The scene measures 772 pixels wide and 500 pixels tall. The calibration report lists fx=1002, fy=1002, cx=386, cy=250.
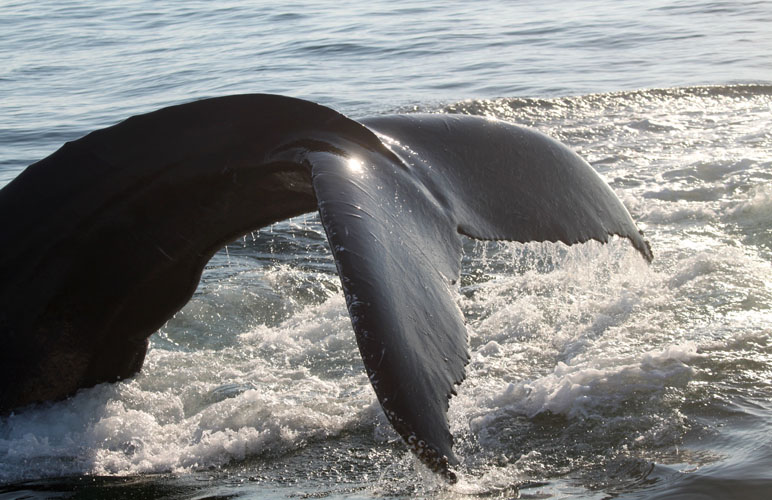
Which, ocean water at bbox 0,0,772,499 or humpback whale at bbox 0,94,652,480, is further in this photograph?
ocean water at bbox 0,0,772,499

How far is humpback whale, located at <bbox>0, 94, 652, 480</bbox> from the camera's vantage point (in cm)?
279

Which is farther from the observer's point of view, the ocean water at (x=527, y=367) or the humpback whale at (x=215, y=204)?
the ocean water at (x=527, y=367)

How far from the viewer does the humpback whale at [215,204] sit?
279 centimetres

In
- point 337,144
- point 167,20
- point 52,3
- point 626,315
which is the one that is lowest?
point 626,315

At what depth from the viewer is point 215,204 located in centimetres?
345

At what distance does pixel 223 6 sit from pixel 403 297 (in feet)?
83.1

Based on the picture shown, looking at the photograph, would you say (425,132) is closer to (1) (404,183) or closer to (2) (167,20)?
(1) (404,183)

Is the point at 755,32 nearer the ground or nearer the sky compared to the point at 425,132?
nearer the sky

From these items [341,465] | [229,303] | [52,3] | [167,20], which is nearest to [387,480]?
[341,465]

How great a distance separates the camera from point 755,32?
17.1m

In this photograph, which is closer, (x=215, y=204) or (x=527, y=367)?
(x=215, y=204)

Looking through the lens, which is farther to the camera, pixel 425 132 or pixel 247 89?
pixel 247 89

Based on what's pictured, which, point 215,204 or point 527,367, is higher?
point 215,204

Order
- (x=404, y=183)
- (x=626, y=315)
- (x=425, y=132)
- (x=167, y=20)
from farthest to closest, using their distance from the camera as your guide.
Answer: (x=167, y=20) < (x=626, y=315) < (x=425, y=132) < (x=404, y=183)
